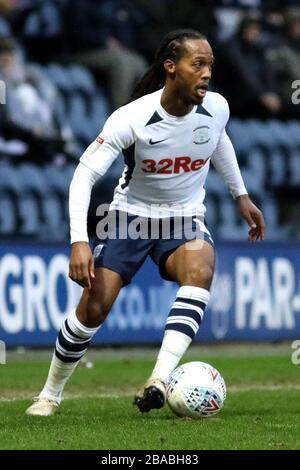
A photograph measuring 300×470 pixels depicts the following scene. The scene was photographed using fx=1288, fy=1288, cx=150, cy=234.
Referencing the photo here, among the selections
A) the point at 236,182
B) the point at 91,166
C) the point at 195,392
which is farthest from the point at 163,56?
the point at 195,392

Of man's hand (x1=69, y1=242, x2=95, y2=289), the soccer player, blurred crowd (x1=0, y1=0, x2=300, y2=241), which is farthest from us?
blurred crowd (x1=0, y1=0, x2=300, y2=241)

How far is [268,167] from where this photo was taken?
18750 millimetres

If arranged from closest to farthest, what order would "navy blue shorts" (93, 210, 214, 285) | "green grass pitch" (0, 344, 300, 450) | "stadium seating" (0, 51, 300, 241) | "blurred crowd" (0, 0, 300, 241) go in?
"green grass pitch" (0, 344, 300, 450) → "navy blue shorts" (93, 210, 214, 285) → "stadium seating" (0, 51, 300, 241) → "blurred crowd" (0, 0, 300, 241)

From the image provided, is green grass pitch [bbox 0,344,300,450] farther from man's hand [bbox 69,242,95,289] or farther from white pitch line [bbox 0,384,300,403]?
man's hand [bbox 69,242,95,289]

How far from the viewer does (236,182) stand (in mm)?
8922

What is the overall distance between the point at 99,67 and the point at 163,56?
9769mm

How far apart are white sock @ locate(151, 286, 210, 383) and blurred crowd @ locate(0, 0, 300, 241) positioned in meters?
7.52

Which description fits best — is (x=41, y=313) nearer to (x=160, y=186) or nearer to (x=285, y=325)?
(x=285, y=325)

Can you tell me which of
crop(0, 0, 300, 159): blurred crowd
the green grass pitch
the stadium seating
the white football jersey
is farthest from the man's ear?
crop(0, 0, 300, 159): blurred crowd

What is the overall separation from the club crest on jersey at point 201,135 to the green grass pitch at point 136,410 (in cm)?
180

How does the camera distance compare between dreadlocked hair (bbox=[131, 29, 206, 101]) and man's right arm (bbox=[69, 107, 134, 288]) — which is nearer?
man's right arm (bbox=[69, 107, 134, 288])

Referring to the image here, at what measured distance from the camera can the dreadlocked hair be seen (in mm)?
8281
